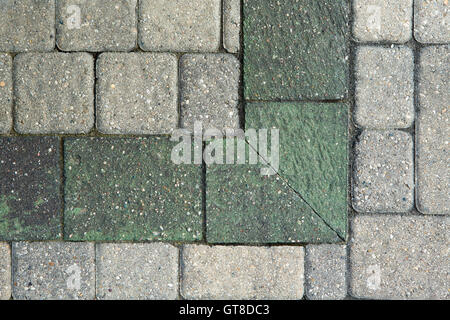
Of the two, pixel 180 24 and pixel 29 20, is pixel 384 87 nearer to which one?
pixel 180 24

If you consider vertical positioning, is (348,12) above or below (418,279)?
above

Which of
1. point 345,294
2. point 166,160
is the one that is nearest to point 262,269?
point 345,294

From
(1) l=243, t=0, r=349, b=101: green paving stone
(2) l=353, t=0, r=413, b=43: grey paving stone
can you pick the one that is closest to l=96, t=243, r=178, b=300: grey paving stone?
(1) l=243, t=0, r=349, b=101: green paving stone

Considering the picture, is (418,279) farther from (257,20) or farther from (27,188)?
(27,188)

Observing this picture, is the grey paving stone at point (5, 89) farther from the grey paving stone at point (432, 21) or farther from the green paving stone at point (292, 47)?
the grey paving stone at point (432, 21)

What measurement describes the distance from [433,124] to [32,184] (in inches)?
83.2

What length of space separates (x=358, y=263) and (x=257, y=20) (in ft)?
4.50

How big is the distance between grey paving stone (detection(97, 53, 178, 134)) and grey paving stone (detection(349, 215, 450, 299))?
3.92ft

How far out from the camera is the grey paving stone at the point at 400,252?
1874mm

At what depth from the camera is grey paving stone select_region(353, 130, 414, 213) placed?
6.10 feet

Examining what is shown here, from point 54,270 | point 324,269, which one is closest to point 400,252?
point 324,269

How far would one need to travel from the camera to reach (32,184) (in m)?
1.86

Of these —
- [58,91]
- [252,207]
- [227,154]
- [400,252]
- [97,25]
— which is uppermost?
[97,25]

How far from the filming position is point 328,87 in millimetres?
1837
